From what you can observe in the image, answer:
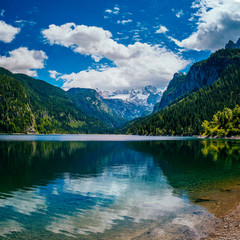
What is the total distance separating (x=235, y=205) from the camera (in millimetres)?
20969

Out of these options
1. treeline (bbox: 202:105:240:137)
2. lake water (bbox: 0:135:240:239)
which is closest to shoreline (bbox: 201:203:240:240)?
lake water (bbox: 0:135:240:239)

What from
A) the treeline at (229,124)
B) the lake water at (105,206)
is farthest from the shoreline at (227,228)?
the treeline at (229,124)

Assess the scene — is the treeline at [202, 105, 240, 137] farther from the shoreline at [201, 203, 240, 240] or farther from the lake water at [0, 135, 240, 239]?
the shoreline at [201, 203, 240, 240]

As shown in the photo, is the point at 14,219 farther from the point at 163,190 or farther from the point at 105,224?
the point at 163,190

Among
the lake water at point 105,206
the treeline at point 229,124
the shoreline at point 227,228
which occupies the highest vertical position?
the treeline at point 229,124

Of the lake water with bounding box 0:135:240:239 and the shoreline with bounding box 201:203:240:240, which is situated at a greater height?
the shoreline with bounding box 201:203:240:240

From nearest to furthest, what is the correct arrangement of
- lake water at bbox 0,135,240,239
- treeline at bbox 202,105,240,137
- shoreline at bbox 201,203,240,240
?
shoreline at bbox 201,203,240,240
lake water at bbox 0,135,240,239
treeline at bbox 202,105,240,137

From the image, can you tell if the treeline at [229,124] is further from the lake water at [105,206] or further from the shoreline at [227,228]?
the shoreline at [227,228]

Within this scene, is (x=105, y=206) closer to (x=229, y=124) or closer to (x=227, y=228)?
(x=227, y=228)

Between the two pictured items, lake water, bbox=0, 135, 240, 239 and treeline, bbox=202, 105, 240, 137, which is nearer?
lake water, bbox=0, 135, 240, 239

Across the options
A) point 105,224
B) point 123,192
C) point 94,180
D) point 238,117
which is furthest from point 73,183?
point 238,117

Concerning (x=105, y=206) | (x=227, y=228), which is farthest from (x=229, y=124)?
(x=227, y=228)

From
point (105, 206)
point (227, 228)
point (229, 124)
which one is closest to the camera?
point (227, 228)

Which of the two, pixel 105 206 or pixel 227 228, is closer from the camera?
pixel 227 228
